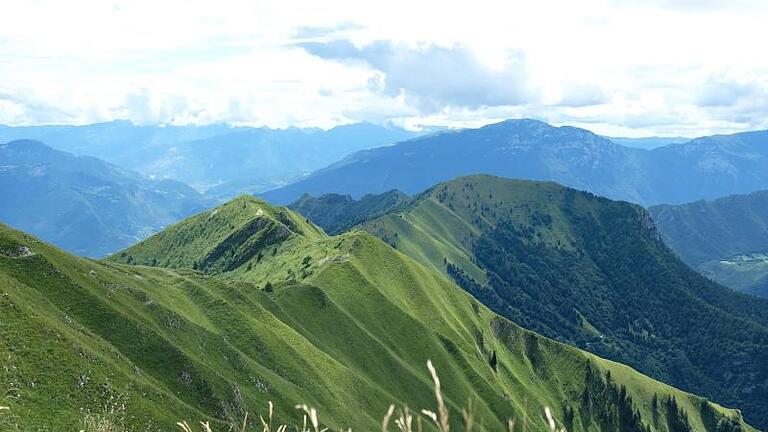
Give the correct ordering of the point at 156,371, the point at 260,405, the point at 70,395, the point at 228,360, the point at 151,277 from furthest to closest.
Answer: the point at 151,277 < the point at 228,360 < the point at 260,405 < the point at 156,371 < the point at 70,395

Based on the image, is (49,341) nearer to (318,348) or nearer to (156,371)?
Result: (156,371)

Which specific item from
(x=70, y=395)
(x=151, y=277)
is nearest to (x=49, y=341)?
(x=70, y=395)

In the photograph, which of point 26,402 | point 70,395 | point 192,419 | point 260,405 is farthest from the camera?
point 260,405

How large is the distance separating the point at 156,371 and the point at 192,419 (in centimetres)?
1628

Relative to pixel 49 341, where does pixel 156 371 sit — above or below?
below

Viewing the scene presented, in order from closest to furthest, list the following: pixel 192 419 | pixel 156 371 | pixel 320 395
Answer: pixel 192 419 → pixel 156 371 → pixel 320 395

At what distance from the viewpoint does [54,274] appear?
126 meters

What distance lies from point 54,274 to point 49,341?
3040 cm

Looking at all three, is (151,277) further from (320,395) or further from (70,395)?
(70,395)

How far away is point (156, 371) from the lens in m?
122

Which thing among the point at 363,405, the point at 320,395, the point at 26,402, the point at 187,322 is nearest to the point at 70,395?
the point at 26,402

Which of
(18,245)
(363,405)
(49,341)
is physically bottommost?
(363,405)

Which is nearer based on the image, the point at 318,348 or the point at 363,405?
the point at 363,405

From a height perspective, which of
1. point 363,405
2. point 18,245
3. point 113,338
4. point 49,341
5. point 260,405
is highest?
point 18,245
